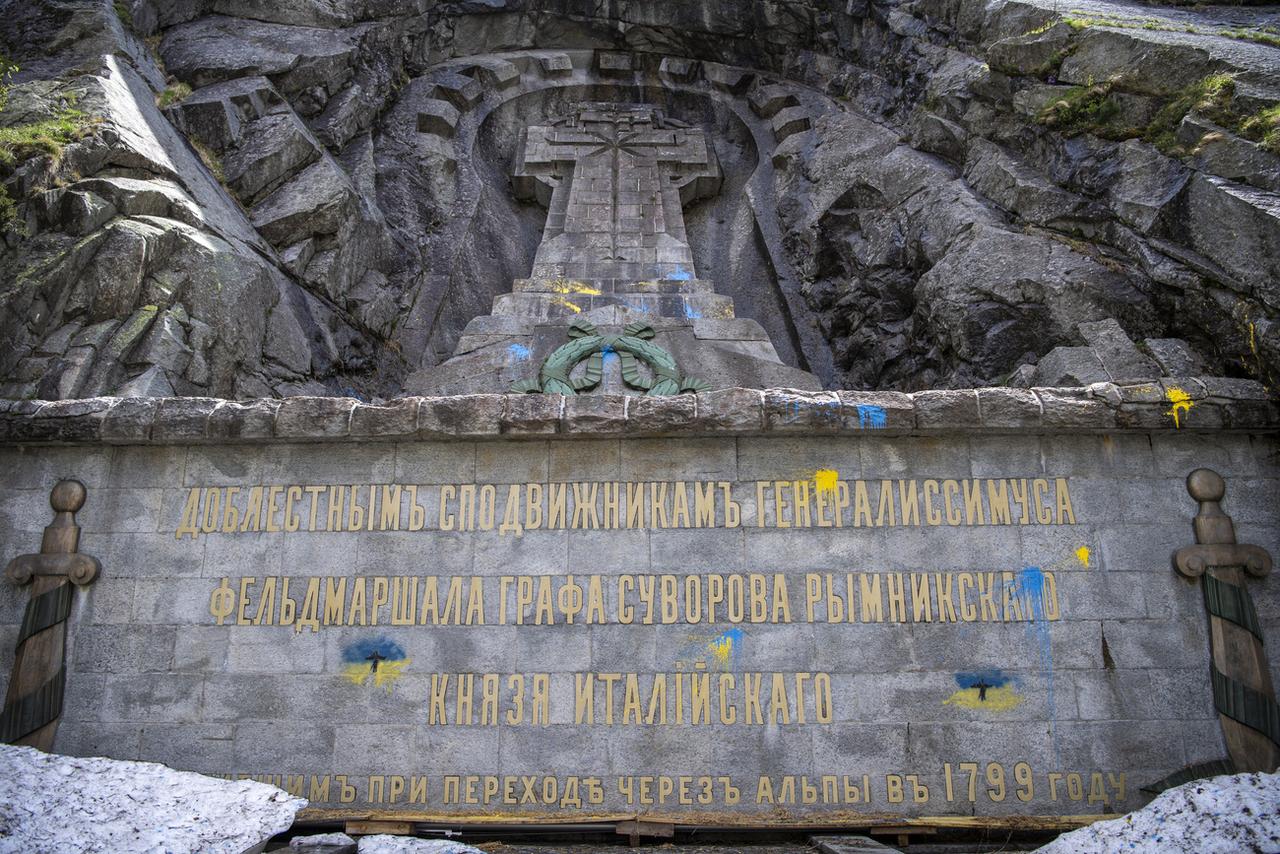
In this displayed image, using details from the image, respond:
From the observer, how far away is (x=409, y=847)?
6.74 metres

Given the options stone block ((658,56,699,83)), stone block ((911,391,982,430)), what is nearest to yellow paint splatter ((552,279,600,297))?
stone block ((911,391,982,430))

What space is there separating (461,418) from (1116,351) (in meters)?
7.46

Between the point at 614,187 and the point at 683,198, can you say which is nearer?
the point at 614,187

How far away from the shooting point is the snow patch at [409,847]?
21.9ft

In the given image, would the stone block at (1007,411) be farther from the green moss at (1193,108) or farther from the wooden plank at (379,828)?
the wooden plank at (379,828)

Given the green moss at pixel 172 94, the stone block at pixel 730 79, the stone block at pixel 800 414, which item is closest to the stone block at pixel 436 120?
the green moss at pixel 172 94

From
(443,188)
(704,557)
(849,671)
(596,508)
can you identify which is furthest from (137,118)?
(849,671)

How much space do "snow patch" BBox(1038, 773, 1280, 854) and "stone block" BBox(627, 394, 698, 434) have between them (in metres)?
4.35

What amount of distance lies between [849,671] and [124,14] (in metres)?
15.5

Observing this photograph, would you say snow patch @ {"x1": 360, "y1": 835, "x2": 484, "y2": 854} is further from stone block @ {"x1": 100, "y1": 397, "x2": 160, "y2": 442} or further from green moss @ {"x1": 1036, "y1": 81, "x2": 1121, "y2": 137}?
green moss @ {"x1": 1036, "y1": 81, "x2": 1121, "y2": 137}

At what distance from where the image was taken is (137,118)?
45.6 ft

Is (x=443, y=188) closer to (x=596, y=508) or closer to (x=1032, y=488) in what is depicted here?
(x=596, y=508)

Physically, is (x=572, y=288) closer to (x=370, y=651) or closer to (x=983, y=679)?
(x=370, y=651)

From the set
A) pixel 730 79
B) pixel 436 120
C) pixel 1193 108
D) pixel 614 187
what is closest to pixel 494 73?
pixel 436 120
